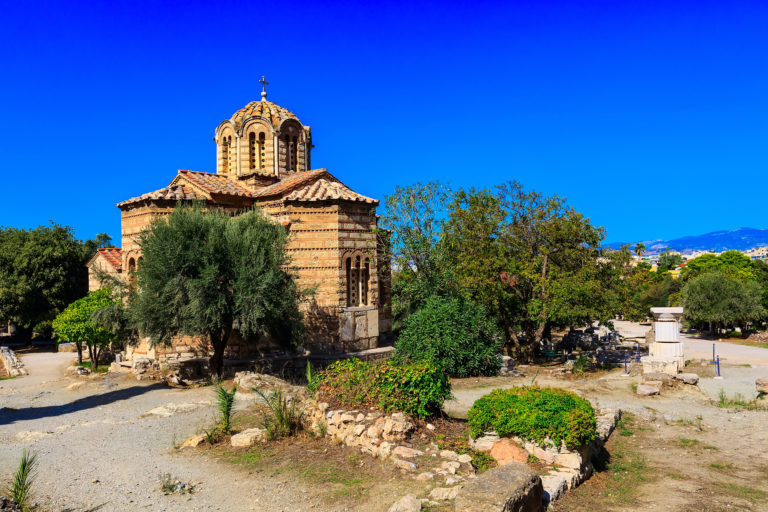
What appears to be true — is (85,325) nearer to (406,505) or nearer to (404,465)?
(404,465)

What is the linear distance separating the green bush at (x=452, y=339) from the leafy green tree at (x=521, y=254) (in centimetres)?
171

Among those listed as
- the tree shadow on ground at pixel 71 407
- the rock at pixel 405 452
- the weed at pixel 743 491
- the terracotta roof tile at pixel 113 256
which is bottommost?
the weed at pixel 743 491

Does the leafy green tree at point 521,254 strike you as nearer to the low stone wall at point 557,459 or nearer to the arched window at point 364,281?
the arched window at point 364,281

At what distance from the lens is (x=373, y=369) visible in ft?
33.0

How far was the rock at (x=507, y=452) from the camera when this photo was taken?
26.3ft

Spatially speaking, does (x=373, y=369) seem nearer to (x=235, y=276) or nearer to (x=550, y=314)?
(x=235, y=276)

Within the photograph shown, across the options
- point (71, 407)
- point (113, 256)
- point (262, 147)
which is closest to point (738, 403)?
point (71, 407)

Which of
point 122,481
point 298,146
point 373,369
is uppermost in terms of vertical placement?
point 298,146

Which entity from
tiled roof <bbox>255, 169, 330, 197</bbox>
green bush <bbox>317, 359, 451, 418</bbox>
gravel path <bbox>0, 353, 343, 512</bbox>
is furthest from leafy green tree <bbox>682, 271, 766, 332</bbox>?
gravel path <bbox>0, 353, 343, 512</bbox>

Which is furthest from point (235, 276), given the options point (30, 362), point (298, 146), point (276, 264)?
point (30, 362)

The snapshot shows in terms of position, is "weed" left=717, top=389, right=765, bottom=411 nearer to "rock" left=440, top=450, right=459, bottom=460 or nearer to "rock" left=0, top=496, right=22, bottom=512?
"rock" left=440, top=450, right=459, bottom=460

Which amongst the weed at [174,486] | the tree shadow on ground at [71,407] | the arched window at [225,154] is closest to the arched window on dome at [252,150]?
the arched window at [225,154]

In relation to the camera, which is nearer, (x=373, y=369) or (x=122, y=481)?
(x=122, y=481)

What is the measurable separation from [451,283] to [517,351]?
163 inches
